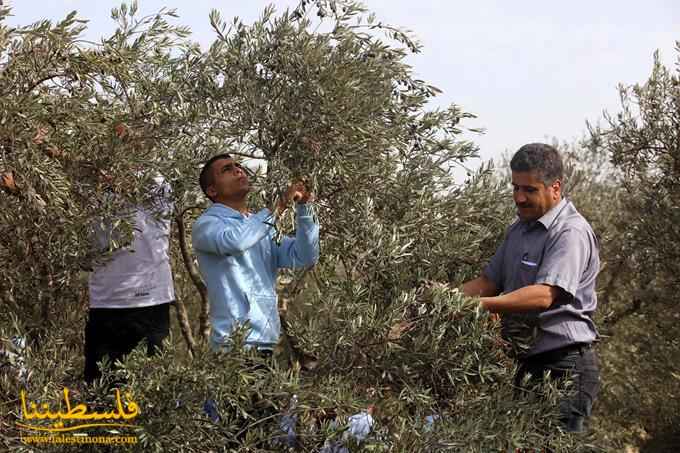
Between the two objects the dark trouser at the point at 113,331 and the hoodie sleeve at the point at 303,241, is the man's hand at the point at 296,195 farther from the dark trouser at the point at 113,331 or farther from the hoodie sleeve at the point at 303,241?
the dark trouser at the point at 113,331

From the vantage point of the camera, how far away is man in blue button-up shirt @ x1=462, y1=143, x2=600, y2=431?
5.29 metres

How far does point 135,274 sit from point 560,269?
9.90 ft

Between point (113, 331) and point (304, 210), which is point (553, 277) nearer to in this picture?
point (304, 210)

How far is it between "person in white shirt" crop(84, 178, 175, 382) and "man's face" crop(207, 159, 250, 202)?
0.90 metres

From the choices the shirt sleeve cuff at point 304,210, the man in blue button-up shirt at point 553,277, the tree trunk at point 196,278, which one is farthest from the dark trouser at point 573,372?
the tree trunk at point 196,278

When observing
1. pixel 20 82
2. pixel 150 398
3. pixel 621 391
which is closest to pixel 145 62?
pixel 20 82

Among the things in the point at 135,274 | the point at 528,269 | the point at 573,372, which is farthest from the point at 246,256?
the point at 573,372

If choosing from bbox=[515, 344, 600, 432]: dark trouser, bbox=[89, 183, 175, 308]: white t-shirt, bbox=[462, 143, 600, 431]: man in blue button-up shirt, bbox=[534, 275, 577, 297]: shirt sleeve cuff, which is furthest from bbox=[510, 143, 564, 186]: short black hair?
bbox=[89, 183, 175, 308]: white t-shirt

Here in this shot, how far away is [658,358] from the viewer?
11.4 metres

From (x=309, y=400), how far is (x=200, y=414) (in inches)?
24.2

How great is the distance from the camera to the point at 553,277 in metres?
5.24

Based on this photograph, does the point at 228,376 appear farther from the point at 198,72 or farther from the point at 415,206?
the point at 198,72

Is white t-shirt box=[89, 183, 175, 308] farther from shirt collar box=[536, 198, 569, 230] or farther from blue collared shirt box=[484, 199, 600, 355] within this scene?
shirt collar box=[536, 198, 569, 230]

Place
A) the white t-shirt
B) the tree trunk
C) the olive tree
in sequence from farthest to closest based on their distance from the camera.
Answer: the tree trunk
the white t-shirt
the olive tree
